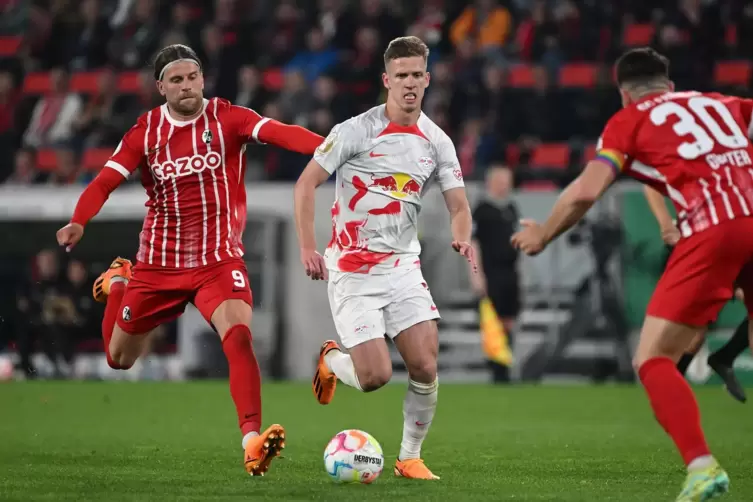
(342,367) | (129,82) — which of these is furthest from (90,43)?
(342,367)

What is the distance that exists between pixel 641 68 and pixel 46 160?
14587 millimetres

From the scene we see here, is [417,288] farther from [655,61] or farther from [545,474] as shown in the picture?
[655,61]

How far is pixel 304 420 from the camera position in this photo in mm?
10891

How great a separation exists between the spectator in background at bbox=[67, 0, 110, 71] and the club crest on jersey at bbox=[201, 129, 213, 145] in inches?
547

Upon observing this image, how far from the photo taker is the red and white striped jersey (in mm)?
7496

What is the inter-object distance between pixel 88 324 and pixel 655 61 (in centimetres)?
1188

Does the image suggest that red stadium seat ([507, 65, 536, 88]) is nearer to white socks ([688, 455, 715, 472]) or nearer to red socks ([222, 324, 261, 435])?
red socks ([222, 324, 261, 435])

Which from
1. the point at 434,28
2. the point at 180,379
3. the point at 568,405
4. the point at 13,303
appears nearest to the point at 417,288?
the point at 568,405

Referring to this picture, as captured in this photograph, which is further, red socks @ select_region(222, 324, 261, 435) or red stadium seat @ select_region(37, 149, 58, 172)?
red stadium seat @ select_region(37, 149, 58, 172)

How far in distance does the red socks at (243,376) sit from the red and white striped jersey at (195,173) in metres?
0.61

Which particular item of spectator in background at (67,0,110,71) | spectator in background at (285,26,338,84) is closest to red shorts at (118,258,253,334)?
spectator in background at (285,26,338,84)

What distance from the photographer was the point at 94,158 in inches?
730

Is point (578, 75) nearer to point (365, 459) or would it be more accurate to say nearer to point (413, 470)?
point (413, 470)

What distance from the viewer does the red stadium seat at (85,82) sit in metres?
20.2
